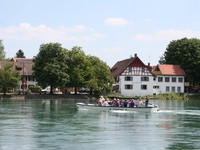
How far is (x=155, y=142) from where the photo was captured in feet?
102

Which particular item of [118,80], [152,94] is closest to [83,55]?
[118,80]

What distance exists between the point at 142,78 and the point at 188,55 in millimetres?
13235

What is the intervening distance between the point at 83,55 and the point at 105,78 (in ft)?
25.3

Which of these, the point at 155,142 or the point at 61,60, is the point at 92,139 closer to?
the point at 155,142

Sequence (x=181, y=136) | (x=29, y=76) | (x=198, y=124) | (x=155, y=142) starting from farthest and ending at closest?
(x=29, y=76) → (x=198, y=124) → (x=181, y=136) → (x=155, y=142)

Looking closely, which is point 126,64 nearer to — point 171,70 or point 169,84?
point 171,70

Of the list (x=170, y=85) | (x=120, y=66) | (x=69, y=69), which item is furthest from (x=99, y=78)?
(x=170, y=85)

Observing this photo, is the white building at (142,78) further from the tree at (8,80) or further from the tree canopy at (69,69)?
the tree at (8,80)

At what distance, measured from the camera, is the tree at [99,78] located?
4023 inches

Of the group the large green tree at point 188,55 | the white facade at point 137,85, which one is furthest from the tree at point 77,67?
the large green tree at point 188,55

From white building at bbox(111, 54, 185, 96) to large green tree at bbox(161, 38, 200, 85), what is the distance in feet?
7.68

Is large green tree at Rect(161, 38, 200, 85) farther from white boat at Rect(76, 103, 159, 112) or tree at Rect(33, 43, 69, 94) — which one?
white boat at Rect(76, 103, 159, 112)

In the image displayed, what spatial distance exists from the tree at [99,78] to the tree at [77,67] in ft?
5.15

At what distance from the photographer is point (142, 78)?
369 ft
